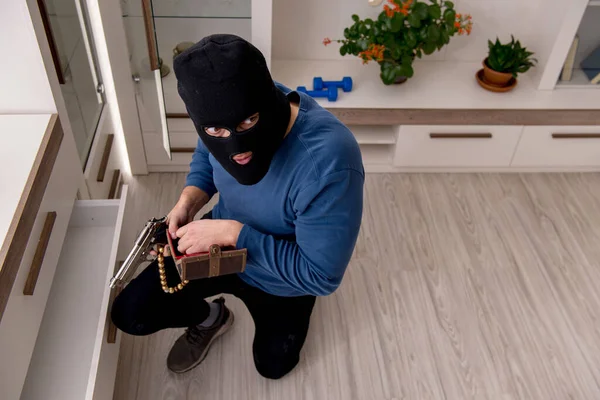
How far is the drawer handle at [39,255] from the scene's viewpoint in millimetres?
1229

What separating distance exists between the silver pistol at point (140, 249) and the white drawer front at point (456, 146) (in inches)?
48.4

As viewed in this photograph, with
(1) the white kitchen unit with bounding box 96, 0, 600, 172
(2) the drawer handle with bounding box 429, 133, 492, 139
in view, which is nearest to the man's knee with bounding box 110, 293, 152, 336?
(1) the white kitchen unit with bounding box 96, 0, 600, 172

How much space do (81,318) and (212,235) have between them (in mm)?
455

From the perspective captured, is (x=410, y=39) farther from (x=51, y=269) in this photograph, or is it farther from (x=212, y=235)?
(x=51, y=269)

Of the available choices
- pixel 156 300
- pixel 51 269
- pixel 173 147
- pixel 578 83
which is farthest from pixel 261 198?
pixel 578 83

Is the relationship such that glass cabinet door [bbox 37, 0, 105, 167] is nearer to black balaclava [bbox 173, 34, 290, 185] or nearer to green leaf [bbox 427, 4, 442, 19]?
black balaclava [bbox 173, 34, 290, 185]

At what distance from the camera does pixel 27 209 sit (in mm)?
1232

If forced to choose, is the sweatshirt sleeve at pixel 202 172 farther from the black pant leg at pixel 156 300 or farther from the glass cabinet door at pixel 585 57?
the glass cabinet door at pixel 585 57

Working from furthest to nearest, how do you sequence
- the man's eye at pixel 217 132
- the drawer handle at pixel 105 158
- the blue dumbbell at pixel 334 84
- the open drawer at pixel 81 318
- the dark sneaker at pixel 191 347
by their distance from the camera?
the blue dumbbell at pixel 334 84 < the drawer handle at pixel 105 158 < the dark sneaker at pixel 191 347 < the open drawer at pixel 81 318 < the man's eye at pixel 217 132

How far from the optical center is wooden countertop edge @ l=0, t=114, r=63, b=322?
1.12m

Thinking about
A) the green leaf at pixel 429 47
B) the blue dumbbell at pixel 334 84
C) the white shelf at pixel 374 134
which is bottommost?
the white shelf at pixel 374 134

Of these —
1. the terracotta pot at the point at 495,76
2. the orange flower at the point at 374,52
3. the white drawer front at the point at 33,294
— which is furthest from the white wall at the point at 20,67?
the terracotta pot at the point at 495,76

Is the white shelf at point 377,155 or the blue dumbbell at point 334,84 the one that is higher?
the blue dumbbell at point 334,84

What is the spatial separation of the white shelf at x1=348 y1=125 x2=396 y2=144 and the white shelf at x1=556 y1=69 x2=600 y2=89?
746mm
